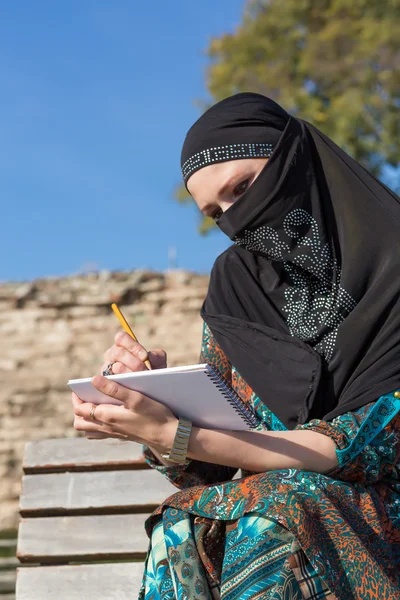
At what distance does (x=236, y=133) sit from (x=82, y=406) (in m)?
0.85

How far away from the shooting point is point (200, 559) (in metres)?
1.69

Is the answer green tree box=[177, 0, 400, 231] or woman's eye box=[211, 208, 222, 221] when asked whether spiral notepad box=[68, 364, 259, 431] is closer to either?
woman's eye box=[211, 208, 222, 221]

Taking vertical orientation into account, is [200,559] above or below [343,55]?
below

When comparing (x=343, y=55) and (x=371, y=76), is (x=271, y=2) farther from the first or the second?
(x=371, y=76)

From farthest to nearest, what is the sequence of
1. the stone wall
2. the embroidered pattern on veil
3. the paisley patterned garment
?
1. the stone wall
2. the embroidered pattern on veil
3. the paisley patterned garment

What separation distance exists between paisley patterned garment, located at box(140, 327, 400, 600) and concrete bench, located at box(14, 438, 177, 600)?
781 mm

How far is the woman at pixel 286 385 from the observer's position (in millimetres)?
1599

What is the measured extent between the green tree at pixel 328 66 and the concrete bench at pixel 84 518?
8.69 metres

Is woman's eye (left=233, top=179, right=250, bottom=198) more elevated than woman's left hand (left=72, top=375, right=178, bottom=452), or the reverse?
woman's eye (left=233, top=179, right=250, bottom=198)

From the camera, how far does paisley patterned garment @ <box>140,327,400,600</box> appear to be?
1.55 meters

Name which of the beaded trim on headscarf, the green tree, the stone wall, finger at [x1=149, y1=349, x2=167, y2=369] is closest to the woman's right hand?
finger at [x1=149, y1=349, x2=167, y2=369]

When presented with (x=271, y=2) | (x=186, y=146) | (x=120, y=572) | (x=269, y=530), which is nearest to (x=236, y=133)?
(x=186, y=146)

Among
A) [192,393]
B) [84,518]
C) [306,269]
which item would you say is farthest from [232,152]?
[84,518]

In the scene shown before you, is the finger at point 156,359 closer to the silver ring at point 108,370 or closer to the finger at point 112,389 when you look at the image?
the silver ring at point 108,370
